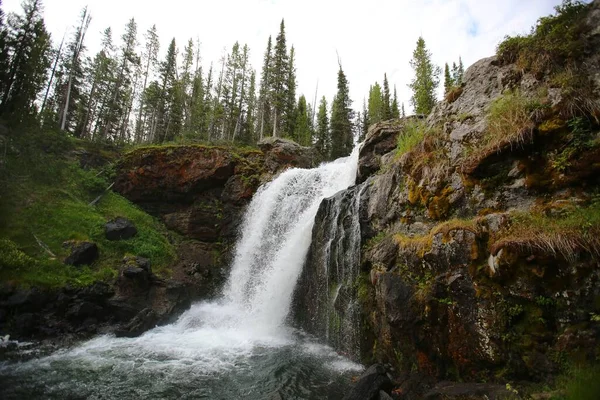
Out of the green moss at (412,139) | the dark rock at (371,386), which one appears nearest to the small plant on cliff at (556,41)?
the green moss at (412,139)

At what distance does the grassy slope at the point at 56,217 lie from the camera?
485 inches

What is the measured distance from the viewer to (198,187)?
22.1 metres

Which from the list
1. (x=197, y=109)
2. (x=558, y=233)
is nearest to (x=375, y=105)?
(x=197, y=109)

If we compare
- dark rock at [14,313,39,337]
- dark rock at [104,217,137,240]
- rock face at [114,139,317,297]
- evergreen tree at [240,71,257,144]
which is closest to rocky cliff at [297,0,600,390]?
dark rock at [14,313,39,337]

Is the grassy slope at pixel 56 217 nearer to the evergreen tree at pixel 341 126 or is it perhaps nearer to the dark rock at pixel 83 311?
the dark rock at pixel 83 311

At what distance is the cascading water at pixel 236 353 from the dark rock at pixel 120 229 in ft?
22.0

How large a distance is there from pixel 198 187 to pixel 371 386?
18.5 metres

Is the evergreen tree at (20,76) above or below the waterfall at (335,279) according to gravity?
above

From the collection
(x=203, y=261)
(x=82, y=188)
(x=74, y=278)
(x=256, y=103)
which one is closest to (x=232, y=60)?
(x=256, y=103)

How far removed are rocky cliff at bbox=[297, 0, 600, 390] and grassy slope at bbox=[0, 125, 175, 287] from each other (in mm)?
11021

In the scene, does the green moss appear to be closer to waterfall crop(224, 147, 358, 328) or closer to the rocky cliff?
the rocky cliff

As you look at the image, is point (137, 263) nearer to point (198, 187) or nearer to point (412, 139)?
point (198, 187)

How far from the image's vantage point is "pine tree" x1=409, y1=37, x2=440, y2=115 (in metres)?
32.3

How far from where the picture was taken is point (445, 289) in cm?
669
